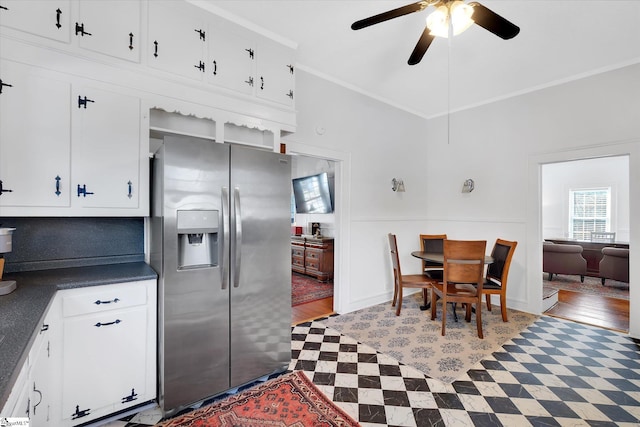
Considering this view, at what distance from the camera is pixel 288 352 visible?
7.89 feet

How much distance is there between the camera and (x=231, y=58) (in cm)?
243

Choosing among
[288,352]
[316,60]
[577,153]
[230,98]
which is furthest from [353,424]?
[577,153]

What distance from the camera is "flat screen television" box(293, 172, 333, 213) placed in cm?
548

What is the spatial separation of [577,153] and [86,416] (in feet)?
16.9

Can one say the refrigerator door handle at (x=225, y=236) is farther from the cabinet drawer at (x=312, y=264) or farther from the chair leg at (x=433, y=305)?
the cabinet drawer at (x=312, y=264)

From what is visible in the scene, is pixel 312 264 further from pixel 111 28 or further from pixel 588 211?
pixel 588 211

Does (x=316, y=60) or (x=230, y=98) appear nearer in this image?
(x=230, y=98)

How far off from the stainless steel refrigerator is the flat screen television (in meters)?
3.16

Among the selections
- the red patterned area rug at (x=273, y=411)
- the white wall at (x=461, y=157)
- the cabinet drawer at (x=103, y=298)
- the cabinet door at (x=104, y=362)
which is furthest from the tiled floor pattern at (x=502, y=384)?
the white wall at (x=461, y=157)

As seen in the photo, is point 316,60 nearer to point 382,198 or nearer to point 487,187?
point 382,198

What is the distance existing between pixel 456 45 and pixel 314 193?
354 cm

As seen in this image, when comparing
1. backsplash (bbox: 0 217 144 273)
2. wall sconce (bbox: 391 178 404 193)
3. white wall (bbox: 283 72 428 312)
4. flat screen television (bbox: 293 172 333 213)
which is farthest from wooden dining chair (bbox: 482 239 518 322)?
backsplash (bbox: 0 217 144 273)

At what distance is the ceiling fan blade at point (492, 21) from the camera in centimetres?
175

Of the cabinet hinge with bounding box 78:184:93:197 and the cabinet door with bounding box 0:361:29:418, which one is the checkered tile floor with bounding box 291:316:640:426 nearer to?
the cabinet door with bounding box 0:361:29:418
